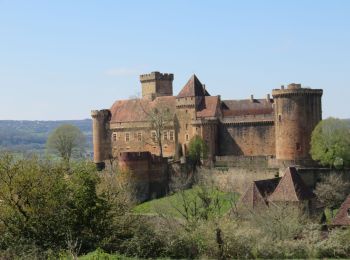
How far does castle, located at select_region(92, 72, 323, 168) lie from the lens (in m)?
54.2

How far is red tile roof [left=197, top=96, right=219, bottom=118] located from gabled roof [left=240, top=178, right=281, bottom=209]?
18.7m

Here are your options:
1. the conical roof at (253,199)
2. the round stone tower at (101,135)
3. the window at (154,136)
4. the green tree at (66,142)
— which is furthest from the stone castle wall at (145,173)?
the green tree at (66,142)

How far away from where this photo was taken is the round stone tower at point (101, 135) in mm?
69562

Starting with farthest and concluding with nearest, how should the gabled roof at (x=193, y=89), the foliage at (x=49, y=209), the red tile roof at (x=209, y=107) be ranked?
the gabled roof at (x=193, y=89)
the red tile roof at (x=209, y=107)
the foliage at (x=49, y=209)

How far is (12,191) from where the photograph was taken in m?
30.9

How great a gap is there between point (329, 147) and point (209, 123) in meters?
12.2

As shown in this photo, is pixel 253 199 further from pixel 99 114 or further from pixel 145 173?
pixel 99 114

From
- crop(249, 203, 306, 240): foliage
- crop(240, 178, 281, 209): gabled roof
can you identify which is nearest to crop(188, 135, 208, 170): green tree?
crop(240, 178, 281, 209): gabled roof

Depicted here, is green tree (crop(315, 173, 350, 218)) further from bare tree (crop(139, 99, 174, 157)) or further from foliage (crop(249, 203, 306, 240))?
bare tree (crop(139, 99, 174, 157))

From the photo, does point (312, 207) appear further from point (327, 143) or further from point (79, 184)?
point (79, 184)

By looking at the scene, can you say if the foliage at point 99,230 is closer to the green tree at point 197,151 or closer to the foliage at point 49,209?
the foliage at point 49,209

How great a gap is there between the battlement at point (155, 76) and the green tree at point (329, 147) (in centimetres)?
2516

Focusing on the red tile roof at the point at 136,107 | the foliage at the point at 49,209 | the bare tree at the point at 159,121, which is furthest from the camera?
the red tile roof at the point at 136,107

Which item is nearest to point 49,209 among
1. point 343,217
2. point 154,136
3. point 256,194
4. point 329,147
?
point 256,194
